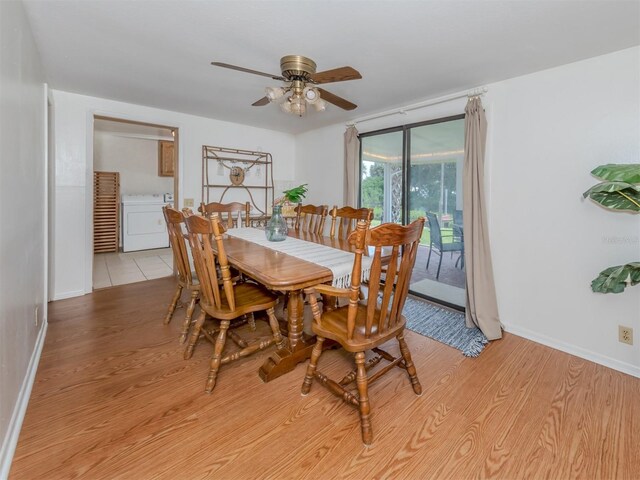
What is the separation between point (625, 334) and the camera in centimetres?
213

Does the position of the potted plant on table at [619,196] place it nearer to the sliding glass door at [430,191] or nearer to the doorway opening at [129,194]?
the sliding glass door at [430,191]

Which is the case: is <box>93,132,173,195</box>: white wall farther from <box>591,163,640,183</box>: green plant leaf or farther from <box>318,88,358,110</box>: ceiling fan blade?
<box>591,163,640,183</box>: green plant leaf

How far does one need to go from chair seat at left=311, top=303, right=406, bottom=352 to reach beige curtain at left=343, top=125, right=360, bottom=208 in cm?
240

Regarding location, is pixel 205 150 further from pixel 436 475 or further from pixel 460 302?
pixel 436 475

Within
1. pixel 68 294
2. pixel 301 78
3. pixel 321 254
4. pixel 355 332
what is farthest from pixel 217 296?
pixel 68 294

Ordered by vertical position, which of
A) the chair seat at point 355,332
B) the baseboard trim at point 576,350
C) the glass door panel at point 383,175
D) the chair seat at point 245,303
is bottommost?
the baseboard trim at point 576,350

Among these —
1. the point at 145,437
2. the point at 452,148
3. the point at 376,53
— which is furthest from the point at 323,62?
the point at 145,437

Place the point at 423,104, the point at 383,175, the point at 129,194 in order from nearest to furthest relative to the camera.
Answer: the point at 423,104
the point at 383,175
the point at 129,194

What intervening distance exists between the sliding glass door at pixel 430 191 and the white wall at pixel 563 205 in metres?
0.43

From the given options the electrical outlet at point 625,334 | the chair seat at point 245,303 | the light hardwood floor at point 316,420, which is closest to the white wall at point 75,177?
the light hardwood floor at point 316,420

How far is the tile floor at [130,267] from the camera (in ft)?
13.4

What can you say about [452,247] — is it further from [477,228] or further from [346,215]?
[346,215]

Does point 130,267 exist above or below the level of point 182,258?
below

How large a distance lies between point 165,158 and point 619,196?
6800 mm
